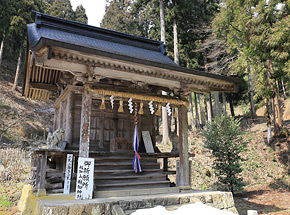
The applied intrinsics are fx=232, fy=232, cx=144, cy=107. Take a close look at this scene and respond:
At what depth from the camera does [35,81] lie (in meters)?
9.65

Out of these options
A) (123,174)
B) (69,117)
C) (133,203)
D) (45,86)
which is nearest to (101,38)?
(45,86)

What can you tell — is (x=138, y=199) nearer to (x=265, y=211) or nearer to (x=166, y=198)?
(x=166, y=198)

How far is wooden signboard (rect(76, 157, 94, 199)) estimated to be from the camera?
5887 mm

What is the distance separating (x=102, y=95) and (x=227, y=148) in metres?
6.74

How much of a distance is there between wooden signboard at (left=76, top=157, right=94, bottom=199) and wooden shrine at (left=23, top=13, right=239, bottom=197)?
0.99ft

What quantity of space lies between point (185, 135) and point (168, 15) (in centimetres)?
1492

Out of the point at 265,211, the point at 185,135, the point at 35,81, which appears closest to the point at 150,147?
the point at 185,135

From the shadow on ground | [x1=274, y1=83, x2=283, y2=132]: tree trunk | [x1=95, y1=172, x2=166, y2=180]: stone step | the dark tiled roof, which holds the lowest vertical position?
the shadow on ground

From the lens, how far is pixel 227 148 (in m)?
10.8

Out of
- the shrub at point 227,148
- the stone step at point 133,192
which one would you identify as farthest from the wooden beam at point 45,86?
the shrub at point 227,148

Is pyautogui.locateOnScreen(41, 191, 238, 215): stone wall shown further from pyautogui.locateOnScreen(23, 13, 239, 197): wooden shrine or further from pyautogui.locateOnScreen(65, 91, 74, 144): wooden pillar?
pyautogui.locateOnScreen(65, 91, 74, 144): wooden pillar

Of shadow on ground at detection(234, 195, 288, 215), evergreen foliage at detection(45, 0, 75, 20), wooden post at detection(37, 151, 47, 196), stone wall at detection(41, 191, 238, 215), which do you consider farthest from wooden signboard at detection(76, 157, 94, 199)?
evergreen foliage at detection(45, 0, 75, 20)

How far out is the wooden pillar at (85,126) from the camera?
249 inches

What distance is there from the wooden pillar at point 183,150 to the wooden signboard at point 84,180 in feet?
10.5
